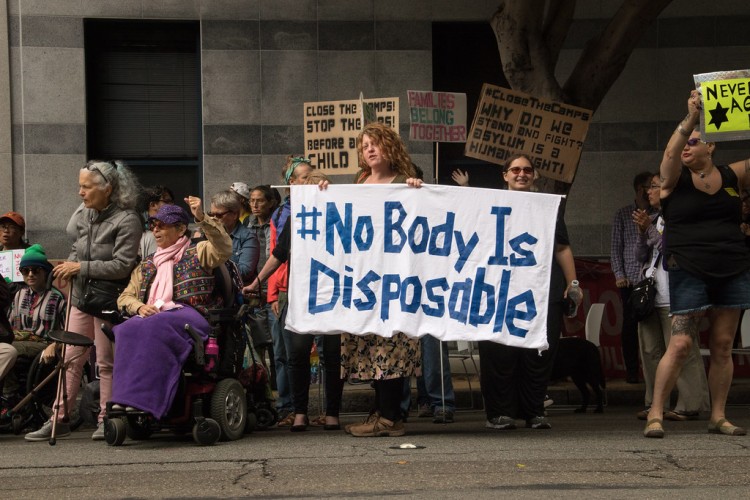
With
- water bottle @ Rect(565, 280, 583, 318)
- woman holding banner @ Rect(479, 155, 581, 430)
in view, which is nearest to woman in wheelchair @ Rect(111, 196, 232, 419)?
woman holding banner @ Rect(479, 155, 581, 430)

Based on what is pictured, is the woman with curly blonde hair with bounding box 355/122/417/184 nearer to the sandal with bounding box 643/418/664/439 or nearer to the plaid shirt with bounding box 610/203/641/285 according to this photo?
the sandal with bounding box 643/418/664/439

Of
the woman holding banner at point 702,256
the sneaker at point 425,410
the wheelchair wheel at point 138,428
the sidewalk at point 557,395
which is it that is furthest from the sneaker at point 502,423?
the wheelchair wheel at point 138,428

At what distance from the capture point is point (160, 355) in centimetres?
867

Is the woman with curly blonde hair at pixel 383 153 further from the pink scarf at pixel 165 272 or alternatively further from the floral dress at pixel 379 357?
the pink scarf at pixel 165 272

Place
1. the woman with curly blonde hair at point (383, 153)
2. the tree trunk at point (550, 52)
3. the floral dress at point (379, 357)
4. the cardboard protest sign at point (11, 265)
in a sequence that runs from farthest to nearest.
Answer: the tree trunk at point (550, 52) < the cardboard protest sign at point (11, 265) < the woman with curly blonde hair at point (383, 153) < the floral dress at point (379, 357)

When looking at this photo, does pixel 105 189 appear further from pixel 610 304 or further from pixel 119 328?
pixel 610 304

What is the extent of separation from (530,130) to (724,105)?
3.85 metres

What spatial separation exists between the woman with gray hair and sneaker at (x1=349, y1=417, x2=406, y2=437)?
2047mm

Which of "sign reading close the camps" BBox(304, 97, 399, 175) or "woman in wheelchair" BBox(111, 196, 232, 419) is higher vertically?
"sign reading close the camps" BBox(304, 97, 399, 175)

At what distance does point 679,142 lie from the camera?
8.46 metres

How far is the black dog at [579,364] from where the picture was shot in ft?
37.7

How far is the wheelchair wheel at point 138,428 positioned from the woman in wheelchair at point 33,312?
4.81ft

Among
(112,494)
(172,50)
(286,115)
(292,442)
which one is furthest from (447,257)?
(172,50)

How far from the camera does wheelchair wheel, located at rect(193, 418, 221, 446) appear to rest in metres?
8.78
